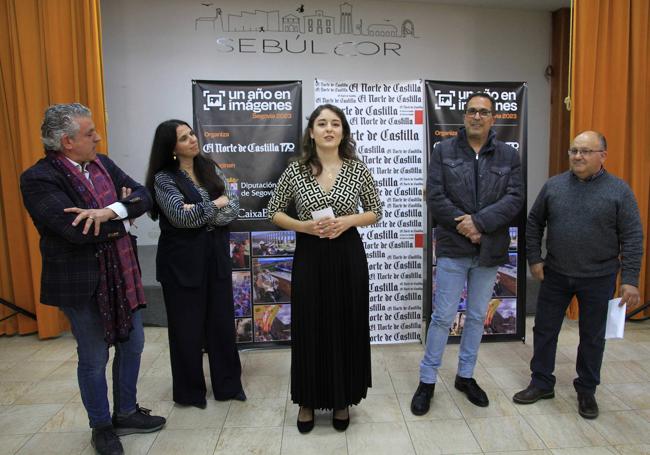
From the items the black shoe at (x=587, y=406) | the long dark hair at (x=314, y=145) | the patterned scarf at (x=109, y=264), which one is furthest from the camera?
the black shoe at (x=587, y=406)

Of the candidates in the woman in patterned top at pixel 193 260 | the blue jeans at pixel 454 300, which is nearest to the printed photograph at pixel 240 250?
the woman in patterned top at pixel 193 260

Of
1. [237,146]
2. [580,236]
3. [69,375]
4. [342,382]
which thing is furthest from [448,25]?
[69,375]

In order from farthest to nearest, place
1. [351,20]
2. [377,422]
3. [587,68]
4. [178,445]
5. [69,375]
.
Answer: [351,20], [587,68], [69,375], [377,422], [178,445]

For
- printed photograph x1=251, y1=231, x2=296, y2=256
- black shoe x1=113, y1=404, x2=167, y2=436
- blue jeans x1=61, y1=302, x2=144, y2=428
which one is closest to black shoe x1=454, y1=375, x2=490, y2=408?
printed photograph x1=251, y1=231, x2=296, y2=256

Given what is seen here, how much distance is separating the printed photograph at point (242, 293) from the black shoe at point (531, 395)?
1.87 metres

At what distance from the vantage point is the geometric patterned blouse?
7.05 ft

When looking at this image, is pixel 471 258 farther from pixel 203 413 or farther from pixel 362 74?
pixel 362 74

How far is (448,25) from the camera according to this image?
491 cm

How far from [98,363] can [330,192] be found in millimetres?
1325

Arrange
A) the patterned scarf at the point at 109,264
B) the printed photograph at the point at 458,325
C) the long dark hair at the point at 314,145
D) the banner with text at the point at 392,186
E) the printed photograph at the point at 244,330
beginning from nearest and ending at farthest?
the patterned scarf at the point at 109,264 → the long dark hair at the point at 314,145 → the banner with text at the point at 392,186 → the printed photograph at the point at 244,330 → the printed photograph at the point at 458,325

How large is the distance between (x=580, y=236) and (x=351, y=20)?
3.44 meters

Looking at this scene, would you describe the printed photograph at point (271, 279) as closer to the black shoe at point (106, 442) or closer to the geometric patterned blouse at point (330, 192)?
the geometric patterned blouse at point (330, 192)

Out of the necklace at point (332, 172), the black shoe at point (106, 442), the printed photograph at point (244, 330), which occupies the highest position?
the necklace at point (332, 172)

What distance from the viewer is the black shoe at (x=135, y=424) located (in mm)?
2309
